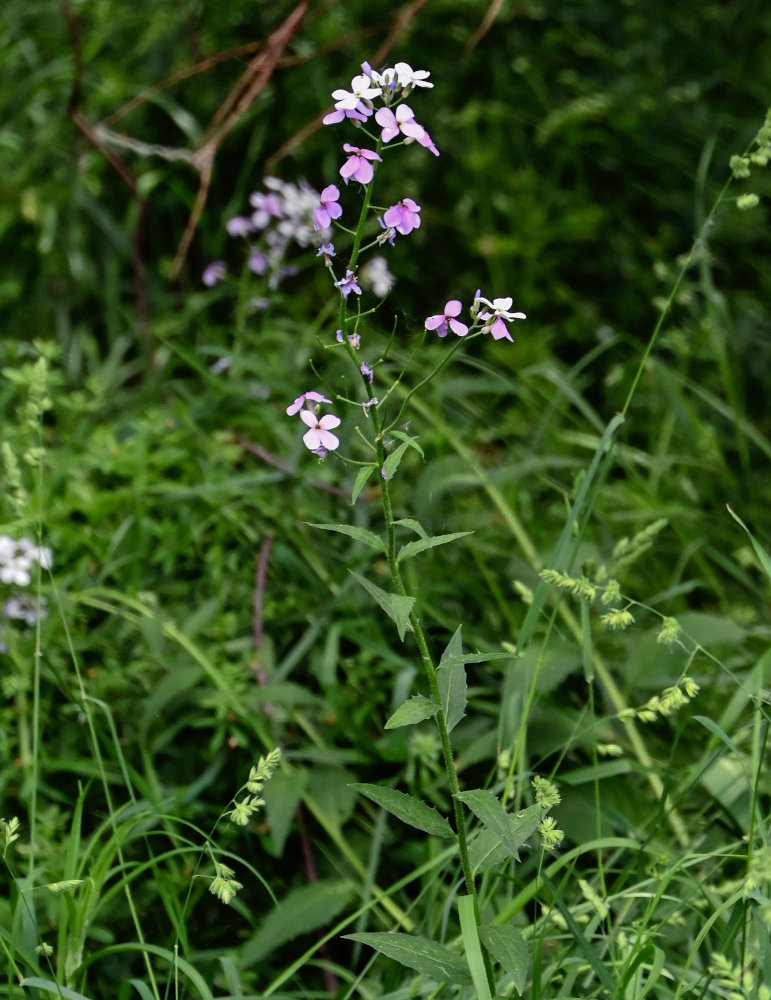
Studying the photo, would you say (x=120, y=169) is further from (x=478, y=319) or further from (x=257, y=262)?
(x=478, y=319)

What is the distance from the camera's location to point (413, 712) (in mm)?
936

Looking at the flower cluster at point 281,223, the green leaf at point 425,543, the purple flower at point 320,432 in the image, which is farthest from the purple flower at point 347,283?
the flower cluster at point 281,223

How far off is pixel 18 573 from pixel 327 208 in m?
0.91

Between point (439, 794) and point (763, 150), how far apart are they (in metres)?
0.96

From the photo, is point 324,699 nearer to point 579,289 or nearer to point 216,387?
point 216,387

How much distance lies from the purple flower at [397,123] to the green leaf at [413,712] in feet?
1.56

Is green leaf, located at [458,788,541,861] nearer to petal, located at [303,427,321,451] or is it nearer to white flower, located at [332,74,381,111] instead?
petal, located at [303,427,321,451]

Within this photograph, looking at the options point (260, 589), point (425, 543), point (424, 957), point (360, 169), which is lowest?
point (260, 589)

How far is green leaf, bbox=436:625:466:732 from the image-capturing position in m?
1.00

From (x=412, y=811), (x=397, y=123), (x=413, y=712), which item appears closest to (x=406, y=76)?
(x=397, y=123)

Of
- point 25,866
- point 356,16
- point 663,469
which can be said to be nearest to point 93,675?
point 25,866

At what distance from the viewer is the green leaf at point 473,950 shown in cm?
95

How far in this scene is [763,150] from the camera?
118 cm

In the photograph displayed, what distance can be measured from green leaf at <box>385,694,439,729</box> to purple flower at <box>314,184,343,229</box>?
1.36ft
